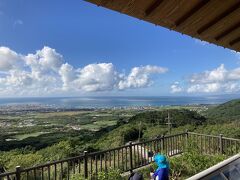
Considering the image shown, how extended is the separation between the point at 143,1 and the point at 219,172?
1.17 meters

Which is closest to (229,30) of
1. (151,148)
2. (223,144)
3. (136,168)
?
(136,168)

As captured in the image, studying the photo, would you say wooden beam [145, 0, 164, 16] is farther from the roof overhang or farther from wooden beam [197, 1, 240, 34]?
wooden beam [197, 1, 240, 34]

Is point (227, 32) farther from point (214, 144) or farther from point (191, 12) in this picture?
point (214, 144)

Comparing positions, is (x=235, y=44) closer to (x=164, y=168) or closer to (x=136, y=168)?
(x=164, y=168)

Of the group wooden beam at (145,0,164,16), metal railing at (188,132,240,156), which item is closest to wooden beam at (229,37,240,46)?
wooden beam at (145,0,164,16)

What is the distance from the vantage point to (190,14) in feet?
6.92

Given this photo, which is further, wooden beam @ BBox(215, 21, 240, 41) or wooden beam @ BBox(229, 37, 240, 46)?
wooden beam @ BBox(229, 37, 240, 46)

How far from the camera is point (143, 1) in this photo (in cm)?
184

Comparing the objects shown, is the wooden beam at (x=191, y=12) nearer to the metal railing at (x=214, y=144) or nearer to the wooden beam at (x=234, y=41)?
the wooden beam at (x=234, y=41)

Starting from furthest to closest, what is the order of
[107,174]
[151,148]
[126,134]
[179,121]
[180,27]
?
[179,121] < [126,134] < [151,148] < [107,174] < [180,27]

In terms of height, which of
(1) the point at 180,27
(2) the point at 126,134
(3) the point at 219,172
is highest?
(1) the point at 180,27

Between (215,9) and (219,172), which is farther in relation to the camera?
(215,9)

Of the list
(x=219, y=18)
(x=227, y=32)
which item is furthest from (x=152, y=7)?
(x=227, y=32)

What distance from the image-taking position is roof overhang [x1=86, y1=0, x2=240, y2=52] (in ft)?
6.10
